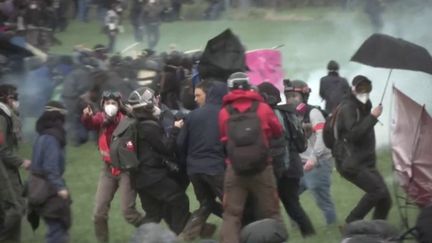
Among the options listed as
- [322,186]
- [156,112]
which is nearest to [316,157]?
[322,186]

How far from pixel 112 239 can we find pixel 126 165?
1.44 meters

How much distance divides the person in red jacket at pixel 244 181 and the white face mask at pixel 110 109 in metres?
1.71

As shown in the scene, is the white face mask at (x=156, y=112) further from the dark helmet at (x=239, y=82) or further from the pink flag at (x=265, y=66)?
the pink flag at (x=265, y=66)

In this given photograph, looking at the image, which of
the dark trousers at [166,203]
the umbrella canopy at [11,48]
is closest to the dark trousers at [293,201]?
the dark trousers at [166,203]

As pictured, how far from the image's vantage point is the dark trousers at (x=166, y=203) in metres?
11.8

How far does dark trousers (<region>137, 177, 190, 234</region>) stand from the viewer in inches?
463

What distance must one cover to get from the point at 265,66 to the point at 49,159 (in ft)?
31.7

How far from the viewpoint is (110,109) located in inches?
475

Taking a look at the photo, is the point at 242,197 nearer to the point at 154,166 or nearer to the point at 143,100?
the point at 154,166

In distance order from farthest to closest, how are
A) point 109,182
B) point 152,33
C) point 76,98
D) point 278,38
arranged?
point 152,33 < point 278,38 < point 76,98 < point 109,182

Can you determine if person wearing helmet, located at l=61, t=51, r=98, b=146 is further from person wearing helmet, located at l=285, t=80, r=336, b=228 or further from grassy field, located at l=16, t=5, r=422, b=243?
person wearing helmet, located at l=285, t=80, r=336, b=228

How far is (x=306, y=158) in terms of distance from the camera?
13.2 meters

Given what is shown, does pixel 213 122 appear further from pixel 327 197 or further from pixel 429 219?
pixel 429 219

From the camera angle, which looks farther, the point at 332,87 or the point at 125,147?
the point at 332,87
